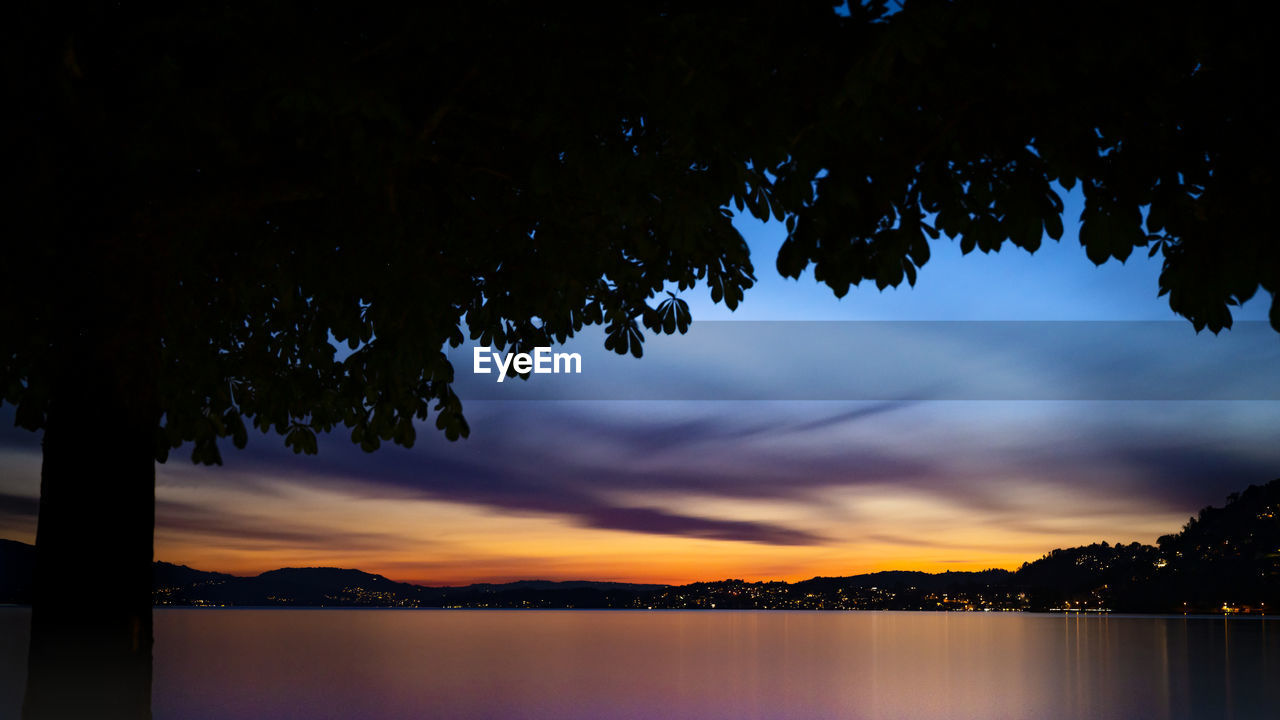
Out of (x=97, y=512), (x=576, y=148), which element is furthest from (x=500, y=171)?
(x=97, y=512)

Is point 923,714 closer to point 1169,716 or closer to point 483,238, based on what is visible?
point 1169,716

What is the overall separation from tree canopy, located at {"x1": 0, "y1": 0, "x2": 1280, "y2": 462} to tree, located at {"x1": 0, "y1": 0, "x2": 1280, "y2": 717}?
23 mm

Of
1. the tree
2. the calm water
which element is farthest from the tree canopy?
the calm water

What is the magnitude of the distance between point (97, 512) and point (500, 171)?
4663mm

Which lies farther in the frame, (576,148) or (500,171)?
(500,171)

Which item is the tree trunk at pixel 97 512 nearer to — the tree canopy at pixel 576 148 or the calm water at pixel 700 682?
the tree canopy at pixel 576 148

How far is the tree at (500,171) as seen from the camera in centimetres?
505

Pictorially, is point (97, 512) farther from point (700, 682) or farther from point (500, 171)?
point (700, 682)

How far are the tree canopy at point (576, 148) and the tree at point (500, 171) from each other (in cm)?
2

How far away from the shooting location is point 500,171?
27.9 feet

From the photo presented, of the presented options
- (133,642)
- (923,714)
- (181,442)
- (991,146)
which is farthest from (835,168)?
(923,714)

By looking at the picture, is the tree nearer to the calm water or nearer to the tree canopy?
the tree canopy

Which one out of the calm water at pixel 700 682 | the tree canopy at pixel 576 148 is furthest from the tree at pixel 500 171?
the calm water at pixel 700 682

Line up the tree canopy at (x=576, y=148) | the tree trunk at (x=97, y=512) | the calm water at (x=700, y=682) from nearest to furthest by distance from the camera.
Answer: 1. the tree canopy at (x=576, y=148)
2. the tree trunk at (x=97, y=512)
3. the calm water at (x=700, y=682)
